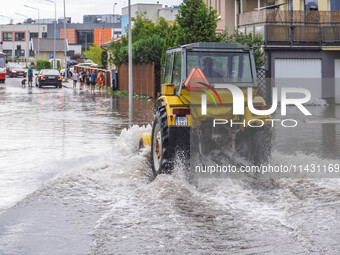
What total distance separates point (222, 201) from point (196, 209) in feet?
1.83

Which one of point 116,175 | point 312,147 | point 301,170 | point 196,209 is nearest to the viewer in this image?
point 196,209

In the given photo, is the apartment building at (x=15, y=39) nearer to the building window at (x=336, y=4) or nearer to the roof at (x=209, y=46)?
A: the building window at (x=336, y=4)

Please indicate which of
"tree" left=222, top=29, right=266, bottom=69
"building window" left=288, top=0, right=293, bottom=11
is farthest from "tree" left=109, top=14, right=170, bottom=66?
"building window" left=288, top=0, right=293, bottom=11

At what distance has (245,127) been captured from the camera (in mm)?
9883

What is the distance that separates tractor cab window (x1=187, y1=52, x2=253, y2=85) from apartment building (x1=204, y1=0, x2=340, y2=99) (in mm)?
21649

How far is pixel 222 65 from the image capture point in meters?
10.3

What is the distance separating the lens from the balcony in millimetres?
31750

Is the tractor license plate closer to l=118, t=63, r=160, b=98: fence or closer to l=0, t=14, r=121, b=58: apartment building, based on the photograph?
l=118, t=63, r=160, b=98: fence

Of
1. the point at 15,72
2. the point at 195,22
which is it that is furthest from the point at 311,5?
the point at 15,72

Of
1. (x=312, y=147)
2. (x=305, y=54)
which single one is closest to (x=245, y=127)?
(x=312, y=147)

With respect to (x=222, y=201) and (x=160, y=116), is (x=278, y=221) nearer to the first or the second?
(x=222, y=201)

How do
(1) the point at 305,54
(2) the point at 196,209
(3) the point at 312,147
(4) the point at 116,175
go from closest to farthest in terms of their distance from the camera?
(2) the point at 196,209, (4) the point at 116,175, (3) the point at 312,147, (1) the point at 305,54

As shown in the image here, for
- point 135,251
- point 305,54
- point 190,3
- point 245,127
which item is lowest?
point 135,251

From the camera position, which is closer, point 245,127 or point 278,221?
point 278,221
